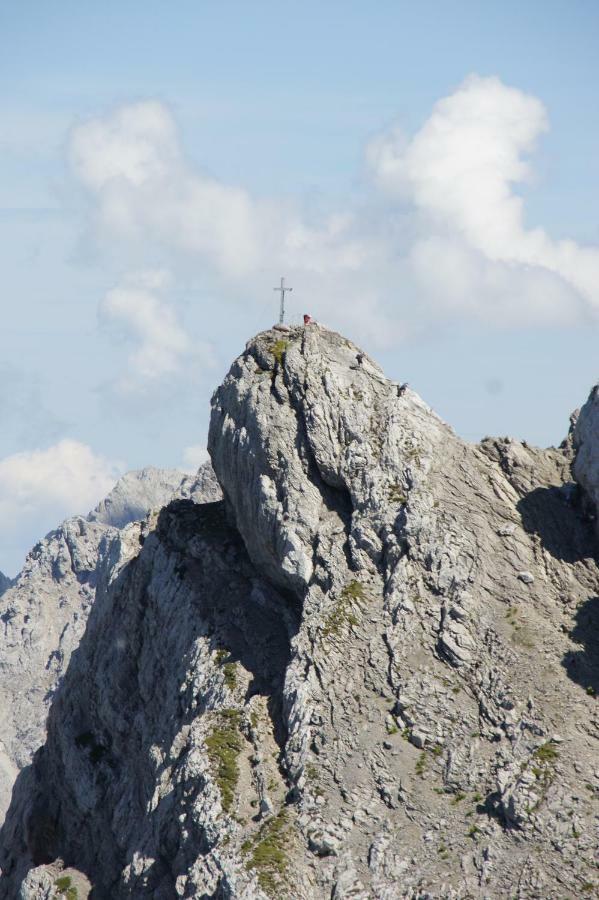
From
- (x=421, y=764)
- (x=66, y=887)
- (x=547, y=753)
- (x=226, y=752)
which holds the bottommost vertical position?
(x=547, y=753)

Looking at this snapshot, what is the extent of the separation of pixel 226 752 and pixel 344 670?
10880 mm

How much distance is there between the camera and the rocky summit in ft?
305

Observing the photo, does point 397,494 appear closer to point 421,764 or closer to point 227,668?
point 227,668

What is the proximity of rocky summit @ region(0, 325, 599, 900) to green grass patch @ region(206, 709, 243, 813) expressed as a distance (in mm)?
167

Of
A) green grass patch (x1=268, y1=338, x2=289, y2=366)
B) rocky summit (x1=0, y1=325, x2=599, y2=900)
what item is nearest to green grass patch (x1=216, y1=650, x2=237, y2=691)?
rocky summit (x1=0, y1=325, x2=599, y2=900)

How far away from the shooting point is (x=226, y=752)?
340ft

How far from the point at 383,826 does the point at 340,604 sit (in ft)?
59.3

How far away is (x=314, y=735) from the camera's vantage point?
101 m

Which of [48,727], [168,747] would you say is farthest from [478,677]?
[48,727]

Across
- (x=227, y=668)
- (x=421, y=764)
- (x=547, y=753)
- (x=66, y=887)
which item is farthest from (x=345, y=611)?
(x=66, y=887)

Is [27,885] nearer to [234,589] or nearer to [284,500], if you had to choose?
[234,589]

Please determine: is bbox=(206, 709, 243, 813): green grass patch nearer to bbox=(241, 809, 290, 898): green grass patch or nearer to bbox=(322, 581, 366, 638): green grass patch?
bbox=(241, 809, 290, 898): green grass patch

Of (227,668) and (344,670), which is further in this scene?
(227,668)

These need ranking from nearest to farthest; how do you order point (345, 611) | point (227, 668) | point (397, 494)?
point (345, 611), point (397, 494), point (227, 668)
